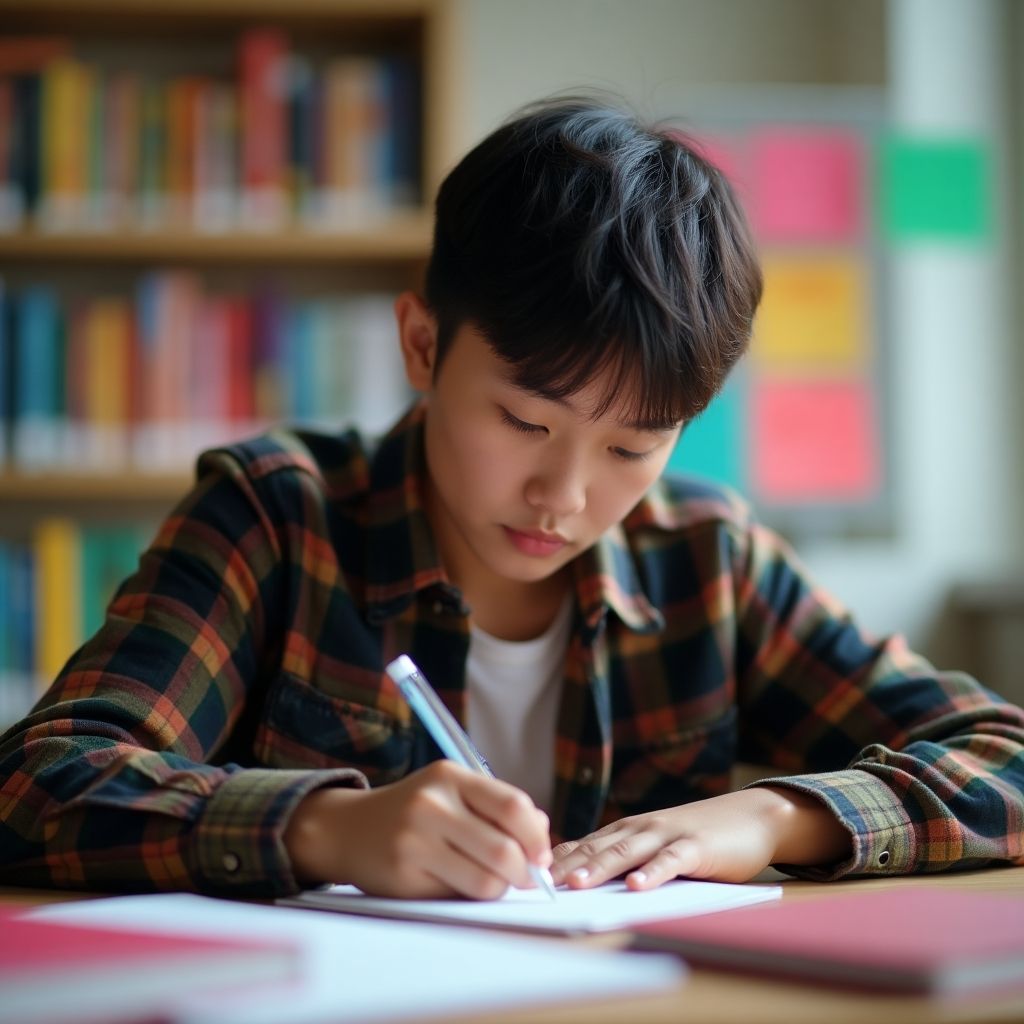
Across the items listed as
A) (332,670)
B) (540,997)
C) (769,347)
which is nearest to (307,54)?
(769,347)

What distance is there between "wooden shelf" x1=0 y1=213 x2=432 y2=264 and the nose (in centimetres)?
142

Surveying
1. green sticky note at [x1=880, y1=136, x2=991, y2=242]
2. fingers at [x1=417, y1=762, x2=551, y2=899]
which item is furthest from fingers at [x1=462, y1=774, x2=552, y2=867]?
green sticky note at [x1=880, y1=136, x2=991, y2=242]

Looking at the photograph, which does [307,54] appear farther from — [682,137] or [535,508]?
[535,508]

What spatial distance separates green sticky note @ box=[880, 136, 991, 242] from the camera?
2760mm

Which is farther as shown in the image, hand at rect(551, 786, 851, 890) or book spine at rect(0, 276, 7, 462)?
book spine at rect(0, 276, 7, 462)

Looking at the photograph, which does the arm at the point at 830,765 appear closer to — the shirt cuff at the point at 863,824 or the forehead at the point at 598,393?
the shirt cuff at the point at 863,824

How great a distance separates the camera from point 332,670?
1.19 metres

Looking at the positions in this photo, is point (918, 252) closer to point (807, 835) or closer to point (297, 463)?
point (297, 463)

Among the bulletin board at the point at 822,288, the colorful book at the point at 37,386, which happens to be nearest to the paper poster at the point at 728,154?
the bulletin board at the point at 822,288

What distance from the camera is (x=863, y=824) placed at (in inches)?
37.2

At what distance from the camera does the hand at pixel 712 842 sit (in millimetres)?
855

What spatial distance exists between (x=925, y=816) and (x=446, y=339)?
518 mm

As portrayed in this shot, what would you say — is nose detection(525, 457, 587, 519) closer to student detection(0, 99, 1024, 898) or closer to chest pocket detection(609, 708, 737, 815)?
student detection(0, 99, 1024, 898)

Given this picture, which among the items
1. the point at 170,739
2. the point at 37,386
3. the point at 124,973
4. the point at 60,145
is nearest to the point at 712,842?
the point at 170,739
